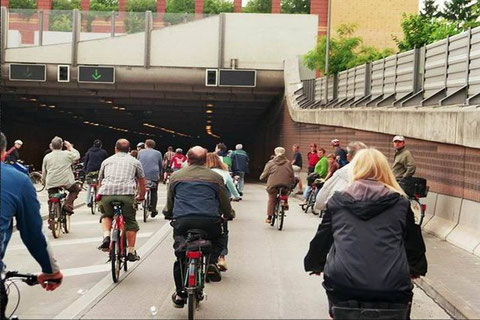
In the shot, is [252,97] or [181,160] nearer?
[181,160]

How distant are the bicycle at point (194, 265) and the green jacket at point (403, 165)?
807 cm

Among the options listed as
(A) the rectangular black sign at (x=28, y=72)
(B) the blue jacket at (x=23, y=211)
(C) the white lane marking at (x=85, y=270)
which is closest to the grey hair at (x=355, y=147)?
(C) the white lane marking at (x=85, y=270)

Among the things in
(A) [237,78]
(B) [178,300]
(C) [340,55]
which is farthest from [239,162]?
(B) [178,300]

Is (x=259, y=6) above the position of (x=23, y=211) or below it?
above

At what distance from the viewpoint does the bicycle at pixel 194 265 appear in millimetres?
7357

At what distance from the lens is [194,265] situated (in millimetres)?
7430

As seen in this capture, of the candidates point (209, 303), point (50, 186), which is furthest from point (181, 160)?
point (209, 303)

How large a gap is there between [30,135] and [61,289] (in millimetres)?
51045

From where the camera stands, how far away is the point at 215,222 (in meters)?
8.00

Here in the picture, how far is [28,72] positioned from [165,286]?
1252 inches

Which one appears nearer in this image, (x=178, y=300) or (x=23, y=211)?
(x=23, y=211)

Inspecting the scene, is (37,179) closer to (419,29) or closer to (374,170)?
(419,29)

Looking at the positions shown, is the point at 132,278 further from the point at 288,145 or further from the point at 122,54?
the point at 122,54

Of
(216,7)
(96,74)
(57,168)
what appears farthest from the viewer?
(216,7)
